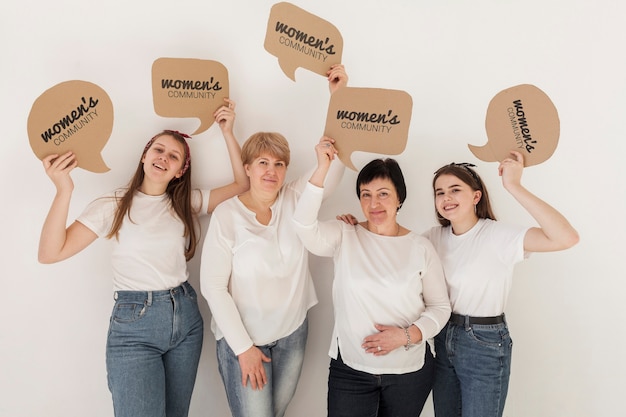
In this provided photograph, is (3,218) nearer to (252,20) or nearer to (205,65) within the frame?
(205,65)

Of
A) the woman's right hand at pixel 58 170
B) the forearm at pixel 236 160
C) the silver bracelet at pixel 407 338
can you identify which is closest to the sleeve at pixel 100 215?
the woman's right hand at pixel 58 170

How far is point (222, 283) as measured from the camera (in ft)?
5.06

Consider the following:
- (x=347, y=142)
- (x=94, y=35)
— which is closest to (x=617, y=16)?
(x=347, y=142)

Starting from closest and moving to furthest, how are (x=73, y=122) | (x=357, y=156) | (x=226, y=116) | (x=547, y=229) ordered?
(x=547, y=229) → (x=73, y=122) → (x=226, y=116) → (x=357, y=156)

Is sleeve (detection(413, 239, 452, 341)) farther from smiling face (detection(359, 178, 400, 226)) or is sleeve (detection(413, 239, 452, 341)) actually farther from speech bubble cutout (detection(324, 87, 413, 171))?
speech bubble cutout (detection(324, 87, 413, 171))

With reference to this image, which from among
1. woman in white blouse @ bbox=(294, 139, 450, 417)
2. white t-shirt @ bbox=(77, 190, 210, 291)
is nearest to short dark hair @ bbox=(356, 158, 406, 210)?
woman in white blouse @ bbox=(294, 139, 450, 417)

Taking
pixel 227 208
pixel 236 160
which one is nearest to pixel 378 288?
pixel 227 208

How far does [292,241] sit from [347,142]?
0.43 m

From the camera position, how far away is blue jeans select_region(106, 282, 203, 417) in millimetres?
1479

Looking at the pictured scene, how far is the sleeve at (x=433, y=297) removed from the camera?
1.49 m

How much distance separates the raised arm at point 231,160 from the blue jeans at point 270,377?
60cm

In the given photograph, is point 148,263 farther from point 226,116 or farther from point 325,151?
point 325,151

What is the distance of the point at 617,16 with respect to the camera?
1956 millimetres

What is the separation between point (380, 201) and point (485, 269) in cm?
45
